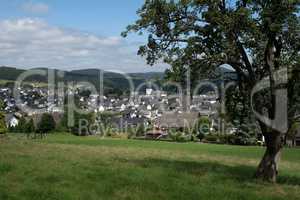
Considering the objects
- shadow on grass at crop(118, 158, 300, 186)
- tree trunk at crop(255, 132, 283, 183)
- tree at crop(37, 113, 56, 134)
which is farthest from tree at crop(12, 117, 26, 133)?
tree trunk at crop(255, 132, 283, 183)

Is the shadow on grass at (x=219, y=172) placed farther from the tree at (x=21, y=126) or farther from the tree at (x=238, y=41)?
the tree at (x=21, y=126)

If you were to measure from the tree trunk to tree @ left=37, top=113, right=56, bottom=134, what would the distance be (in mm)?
89735

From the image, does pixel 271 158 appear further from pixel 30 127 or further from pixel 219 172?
pixel 30 127

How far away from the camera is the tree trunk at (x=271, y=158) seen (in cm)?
2021

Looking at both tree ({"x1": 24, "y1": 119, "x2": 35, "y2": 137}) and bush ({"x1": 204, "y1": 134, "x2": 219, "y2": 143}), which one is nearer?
bush ({"x1": 204, "y1": 134, "x2": 219, "y2": 143})

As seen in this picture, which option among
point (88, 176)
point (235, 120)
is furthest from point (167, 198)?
point (235, 120)

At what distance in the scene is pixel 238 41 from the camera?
63.8 ft

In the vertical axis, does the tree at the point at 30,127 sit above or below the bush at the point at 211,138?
above

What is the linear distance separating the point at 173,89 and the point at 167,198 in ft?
26.8

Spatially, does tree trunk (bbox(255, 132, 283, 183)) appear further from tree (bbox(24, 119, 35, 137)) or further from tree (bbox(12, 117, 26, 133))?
tree (bbox(12, 117, 26, 133))

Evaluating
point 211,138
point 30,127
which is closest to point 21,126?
point 30,127

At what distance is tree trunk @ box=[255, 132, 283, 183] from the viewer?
20.2m

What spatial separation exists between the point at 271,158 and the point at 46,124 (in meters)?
91.5

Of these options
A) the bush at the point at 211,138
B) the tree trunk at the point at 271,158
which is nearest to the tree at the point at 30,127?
the bush at the point at 211,138
